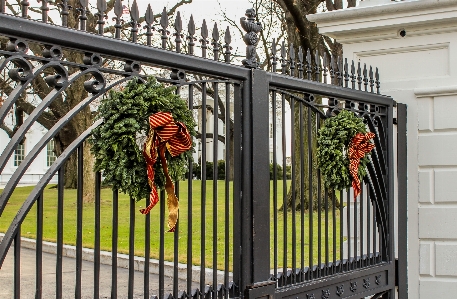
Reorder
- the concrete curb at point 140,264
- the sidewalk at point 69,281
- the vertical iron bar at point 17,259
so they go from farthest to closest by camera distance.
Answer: the concrete curb at point 140,264 → the sidewalk at point 69,281 → the vertical iron bar at point 17,259

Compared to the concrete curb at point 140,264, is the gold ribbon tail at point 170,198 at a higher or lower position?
higher

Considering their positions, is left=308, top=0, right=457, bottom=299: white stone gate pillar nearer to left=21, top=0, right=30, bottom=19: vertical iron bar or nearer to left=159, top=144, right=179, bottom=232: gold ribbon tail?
left=159, top=144, right=179, bottom=232: gold ribbon tail

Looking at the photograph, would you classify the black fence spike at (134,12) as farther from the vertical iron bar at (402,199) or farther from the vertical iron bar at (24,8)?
the vertical iron bar at (402,199)

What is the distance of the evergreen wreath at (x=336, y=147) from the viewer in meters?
4.62

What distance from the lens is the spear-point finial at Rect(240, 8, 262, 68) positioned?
3893mm

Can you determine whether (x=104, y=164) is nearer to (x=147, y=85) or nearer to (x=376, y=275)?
(x=147, y=85)

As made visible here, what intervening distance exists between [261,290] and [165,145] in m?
1.25

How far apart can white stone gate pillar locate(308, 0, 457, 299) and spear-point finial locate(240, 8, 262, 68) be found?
1.96 meters

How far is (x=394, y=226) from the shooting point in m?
5.54

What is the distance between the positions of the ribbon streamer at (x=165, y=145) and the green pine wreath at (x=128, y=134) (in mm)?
52

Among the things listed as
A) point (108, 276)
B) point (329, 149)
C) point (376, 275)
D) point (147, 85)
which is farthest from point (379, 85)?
point (108, 276)

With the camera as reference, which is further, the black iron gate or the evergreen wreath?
the evergreen wreath

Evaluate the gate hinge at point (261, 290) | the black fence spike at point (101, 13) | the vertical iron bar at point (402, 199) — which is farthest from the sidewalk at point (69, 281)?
the black fence spike at point (101, 13)

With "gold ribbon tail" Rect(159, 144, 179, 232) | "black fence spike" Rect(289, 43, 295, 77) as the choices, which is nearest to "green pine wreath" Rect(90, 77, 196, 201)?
"gold ribbon tail" Rect(159, 144, 179, 232)
